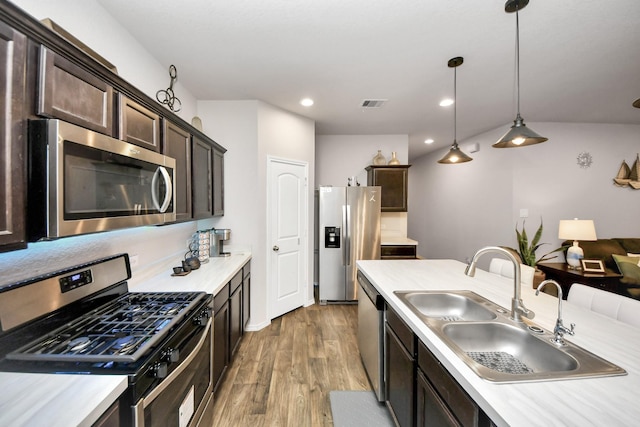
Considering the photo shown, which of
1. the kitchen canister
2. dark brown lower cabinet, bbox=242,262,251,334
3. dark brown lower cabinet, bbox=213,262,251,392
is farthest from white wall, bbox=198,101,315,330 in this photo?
the kitchen canister

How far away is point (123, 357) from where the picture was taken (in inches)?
35.3

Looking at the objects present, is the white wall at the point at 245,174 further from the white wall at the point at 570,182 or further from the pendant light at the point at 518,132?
the white wall at the point at 570,182

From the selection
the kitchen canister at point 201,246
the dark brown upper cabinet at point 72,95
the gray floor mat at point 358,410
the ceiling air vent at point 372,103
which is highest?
the ceiling air vent at point 372,103

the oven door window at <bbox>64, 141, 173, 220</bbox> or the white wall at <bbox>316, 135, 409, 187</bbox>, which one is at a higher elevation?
the white wall at <bbox>316, 135, 409, 187</bbox>

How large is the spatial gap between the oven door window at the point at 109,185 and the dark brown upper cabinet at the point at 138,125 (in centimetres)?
16

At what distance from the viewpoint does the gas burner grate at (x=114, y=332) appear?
905 mm

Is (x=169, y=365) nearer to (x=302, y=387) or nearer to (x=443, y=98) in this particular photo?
(x=302, y=387)

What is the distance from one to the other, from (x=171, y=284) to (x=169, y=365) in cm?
88

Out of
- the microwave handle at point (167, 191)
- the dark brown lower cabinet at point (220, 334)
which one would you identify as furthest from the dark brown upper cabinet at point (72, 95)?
the dark brown lower cabinet at point (220, 334)

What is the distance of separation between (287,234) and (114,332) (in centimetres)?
236

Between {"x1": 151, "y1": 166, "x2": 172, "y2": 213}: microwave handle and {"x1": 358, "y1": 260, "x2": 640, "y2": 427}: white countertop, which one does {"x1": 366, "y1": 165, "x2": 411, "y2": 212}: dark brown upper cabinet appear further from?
{"x1": 151, "y1": 166, "x2": 172, "y2": 213}: microwave handle

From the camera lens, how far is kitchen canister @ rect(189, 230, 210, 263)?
2.53m

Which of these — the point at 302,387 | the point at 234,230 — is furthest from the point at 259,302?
the point at 302,387

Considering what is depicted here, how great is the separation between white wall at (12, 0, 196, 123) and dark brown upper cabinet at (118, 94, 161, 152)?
→ 1.66ft
